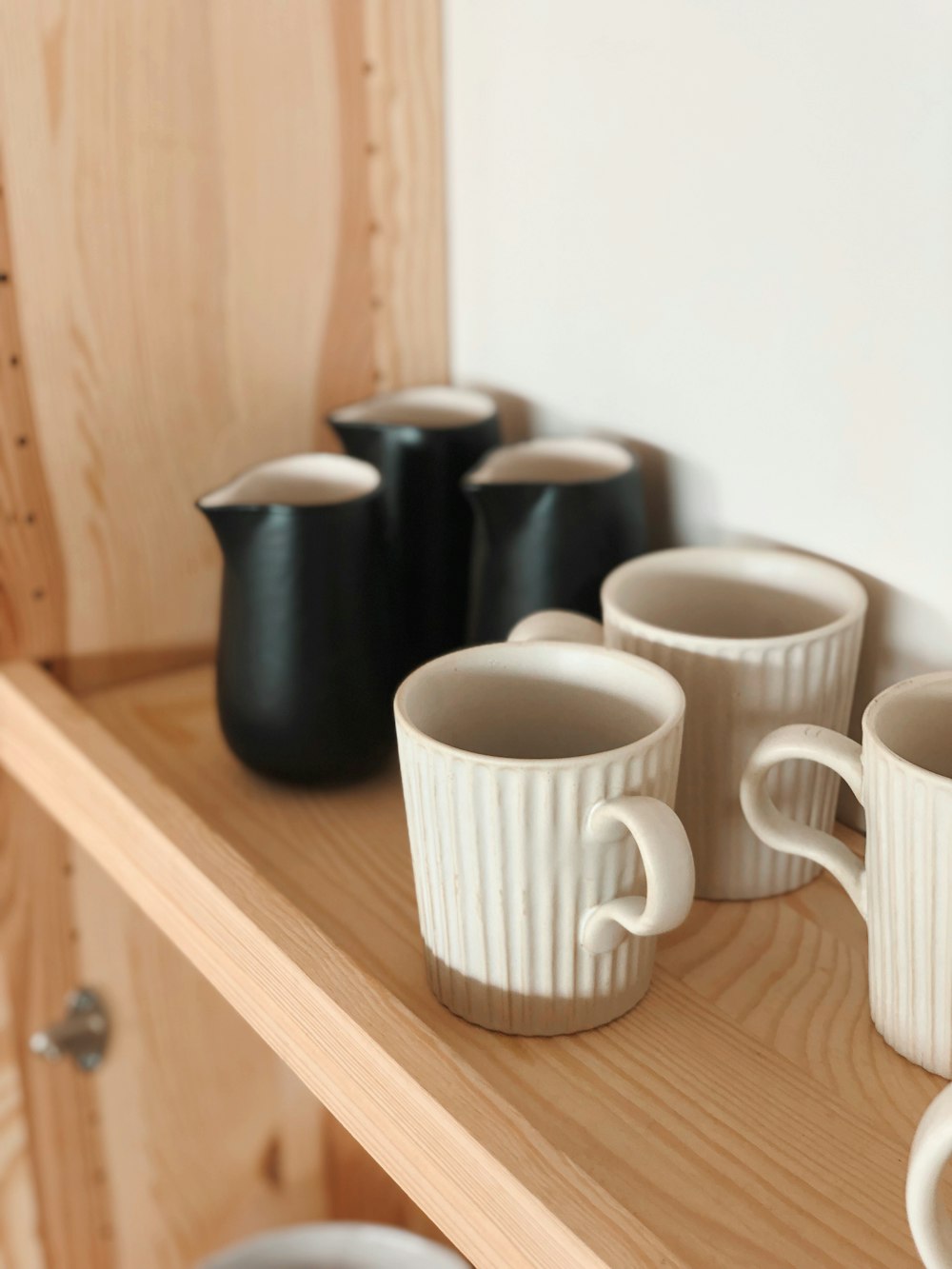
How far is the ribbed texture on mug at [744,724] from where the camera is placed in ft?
1.54

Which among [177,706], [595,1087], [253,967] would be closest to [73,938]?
[177,706]

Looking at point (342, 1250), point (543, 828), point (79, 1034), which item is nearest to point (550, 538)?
point (543, 828)

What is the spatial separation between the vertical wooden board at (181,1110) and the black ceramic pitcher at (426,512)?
24cm

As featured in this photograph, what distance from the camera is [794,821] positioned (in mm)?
461

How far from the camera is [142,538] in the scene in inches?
26.4

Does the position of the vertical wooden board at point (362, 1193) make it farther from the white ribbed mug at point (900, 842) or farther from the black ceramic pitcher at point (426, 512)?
the white ribbed mug at point (900, 842)

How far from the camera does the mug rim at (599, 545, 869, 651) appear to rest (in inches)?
18.4

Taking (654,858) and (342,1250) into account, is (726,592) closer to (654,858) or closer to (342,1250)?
(654,858)

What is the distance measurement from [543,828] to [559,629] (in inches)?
4.5

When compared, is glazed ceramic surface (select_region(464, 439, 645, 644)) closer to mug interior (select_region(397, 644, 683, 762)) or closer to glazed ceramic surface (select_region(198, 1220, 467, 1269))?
mug interior (select_region(397, 644, 683, 762))

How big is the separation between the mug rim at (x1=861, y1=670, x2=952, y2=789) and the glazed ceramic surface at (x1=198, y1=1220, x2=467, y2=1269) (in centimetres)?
56

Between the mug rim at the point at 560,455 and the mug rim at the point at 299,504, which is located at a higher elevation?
the mug rim at the point at 560,455

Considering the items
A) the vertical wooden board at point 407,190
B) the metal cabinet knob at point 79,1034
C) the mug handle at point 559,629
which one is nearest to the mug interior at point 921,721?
the mug handle at point 559,629

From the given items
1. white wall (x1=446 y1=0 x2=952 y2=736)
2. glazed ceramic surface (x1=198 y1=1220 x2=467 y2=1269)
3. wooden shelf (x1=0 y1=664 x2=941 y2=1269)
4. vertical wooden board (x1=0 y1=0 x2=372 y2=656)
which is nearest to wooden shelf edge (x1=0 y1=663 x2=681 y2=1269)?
wooden shelf (x1=0 y1=664 x2=941 y2=1269)
